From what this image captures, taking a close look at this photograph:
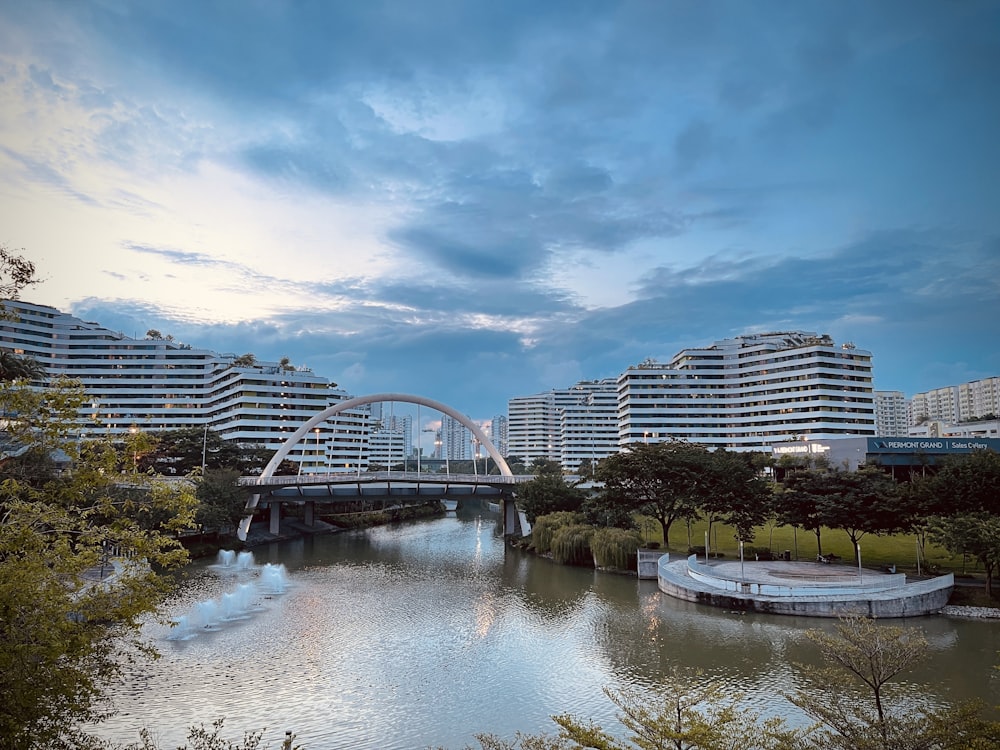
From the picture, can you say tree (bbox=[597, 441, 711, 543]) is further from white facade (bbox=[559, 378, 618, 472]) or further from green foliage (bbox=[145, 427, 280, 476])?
white facade (bbox=[559, 378, 618, 472])

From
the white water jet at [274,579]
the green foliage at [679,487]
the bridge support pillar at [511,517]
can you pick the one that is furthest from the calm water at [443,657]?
the bridge support pillar at [511,517]

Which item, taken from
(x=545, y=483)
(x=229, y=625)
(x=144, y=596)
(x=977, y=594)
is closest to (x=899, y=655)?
(x=144, y=596)

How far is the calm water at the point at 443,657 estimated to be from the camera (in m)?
20.5

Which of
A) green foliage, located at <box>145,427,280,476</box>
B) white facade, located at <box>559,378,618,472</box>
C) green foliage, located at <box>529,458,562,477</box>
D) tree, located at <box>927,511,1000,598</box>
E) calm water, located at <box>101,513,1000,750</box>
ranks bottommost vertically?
calm water, located at <box>101,513,1000,750</box>

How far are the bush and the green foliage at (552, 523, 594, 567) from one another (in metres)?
2.30

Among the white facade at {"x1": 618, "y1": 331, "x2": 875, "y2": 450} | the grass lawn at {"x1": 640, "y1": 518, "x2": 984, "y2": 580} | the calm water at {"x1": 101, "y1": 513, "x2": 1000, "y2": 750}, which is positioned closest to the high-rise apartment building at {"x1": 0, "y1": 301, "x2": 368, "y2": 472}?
the white facade at {"x1": 618, "y1": 331, "x2": 875, "y2": 450}

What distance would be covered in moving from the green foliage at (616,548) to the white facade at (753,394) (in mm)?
75001

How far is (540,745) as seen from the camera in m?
12.0

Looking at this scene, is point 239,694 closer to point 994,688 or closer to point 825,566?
point 994,688

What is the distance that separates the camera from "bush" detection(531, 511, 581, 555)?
54812 mm

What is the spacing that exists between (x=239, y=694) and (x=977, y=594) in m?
34.9

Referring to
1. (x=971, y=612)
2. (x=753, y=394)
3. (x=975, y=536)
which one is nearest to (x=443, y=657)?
(x=971, y=612)

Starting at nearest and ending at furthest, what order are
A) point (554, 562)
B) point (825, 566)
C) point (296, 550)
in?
1. point (825, 566)
2. point (554, 562)
3. point (296, 550)

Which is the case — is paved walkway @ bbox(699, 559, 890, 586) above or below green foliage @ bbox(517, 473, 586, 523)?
below
